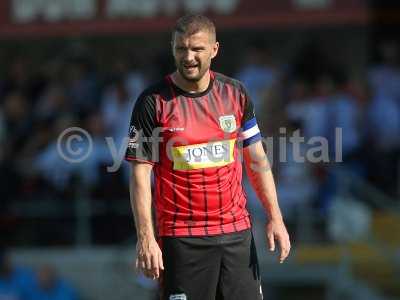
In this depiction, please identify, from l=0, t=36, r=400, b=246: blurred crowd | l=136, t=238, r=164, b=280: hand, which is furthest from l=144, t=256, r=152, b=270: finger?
l=0, t=36, r=400, b=246: blurred crowd

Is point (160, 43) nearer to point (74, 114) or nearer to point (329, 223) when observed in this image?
point (74, 114)

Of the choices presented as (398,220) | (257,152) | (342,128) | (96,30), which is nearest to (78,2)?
(96,30)

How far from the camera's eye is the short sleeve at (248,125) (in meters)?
6.42

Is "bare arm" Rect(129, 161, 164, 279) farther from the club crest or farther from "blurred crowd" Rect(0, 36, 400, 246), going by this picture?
"blurred crowd" Rect(0, 36, 400, 246)

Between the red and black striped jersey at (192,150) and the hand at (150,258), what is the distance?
0.89ft

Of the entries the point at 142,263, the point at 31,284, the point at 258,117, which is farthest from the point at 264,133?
the point at 142,263

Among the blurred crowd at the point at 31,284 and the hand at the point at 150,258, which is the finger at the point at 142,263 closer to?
the hand at the point at 150,258

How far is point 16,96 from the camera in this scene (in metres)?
13.5

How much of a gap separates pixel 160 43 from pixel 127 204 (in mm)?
3043

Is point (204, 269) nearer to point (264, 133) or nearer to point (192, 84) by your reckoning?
point (192, 84)

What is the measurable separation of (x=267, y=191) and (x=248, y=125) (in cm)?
40

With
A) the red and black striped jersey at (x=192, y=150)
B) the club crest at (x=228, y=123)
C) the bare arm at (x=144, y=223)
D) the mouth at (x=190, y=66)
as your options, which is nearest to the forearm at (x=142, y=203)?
the bare arm at (x=144, y=223)

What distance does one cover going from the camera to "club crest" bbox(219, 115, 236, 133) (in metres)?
6.29

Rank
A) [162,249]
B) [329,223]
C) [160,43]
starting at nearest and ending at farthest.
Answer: [162,249] → [329,223] → [160,43]
